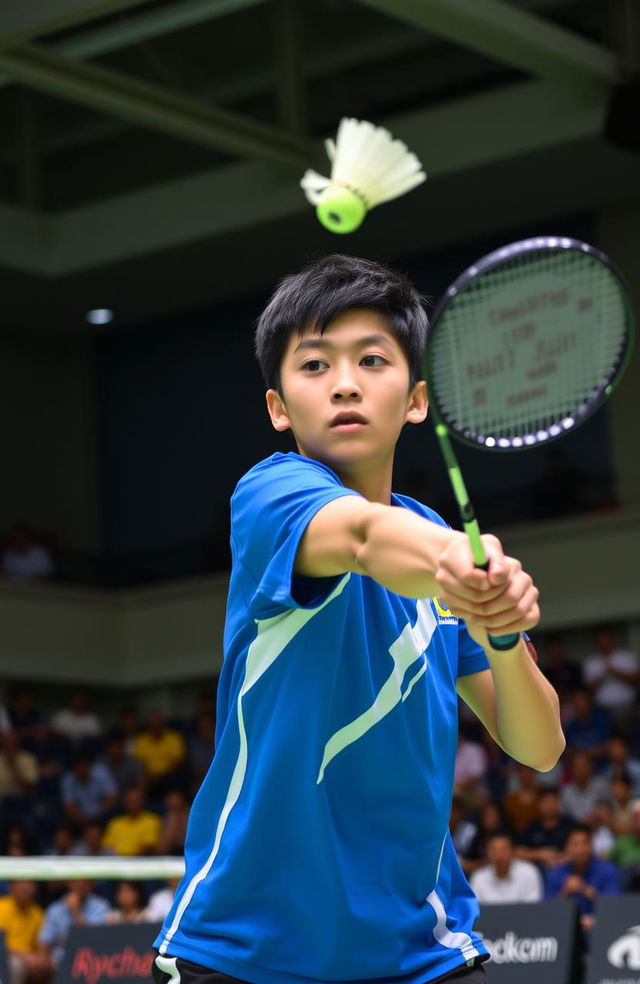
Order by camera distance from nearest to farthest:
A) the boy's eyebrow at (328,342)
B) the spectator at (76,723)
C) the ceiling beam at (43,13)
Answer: the boy's eyebrow at (328,342)
the ceiling beam at (43,13)
the spectator at (76,723)

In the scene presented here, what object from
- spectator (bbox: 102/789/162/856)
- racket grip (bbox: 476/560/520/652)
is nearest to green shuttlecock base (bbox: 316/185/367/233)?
racket grip (bbox: 476/560/520/652)

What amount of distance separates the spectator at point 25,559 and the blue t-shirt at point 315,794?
1734cm

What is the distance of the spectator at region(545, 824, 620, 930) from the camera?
10.7m

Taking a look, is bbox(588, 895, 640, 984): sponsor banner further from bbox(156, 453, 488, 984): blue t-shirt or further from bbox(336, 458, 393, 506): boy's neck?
bbox(336, 458, 393, 506): boy's neck

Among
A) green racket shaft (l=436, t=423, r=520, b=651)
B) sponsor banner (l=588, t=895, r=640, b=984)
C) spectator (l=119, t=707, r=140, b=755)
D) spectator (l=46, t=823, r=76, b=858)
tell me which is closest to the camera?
green racket shaft (l=436, t=423, r=520, b=651)

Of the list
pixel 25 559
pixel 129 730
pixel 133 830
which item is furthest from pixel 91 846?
pixel 25 559

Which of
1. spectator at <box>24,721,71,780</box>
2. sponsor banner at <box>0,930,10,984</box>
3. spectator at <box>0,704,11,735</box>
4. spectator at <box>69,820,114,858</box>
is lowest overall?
sponsor banner at <box>0,930,10,984</box>

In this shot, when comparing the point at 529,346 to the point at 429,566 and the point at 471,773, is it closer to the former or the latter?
the point at 429,566

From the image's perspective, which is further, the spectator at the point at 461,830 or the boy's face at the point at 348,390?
the spectator at the point at 461,830

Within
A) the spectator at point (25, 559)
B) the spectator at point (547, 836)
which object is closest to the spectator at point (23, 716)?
the spectator at point (25, 559)

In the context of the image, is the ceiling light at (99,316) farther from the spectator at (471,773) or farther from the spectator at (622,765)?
the spectator at (622,765)

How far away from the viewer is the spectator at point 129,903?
11625 mm

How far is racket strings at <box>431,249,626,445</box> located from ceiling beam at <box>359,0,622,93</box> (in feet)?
35.7

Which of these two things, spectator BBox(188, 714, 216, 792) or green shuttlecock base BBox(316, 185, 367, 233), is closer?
green shuttlecock base BBox(316, 185, 367, 233)
